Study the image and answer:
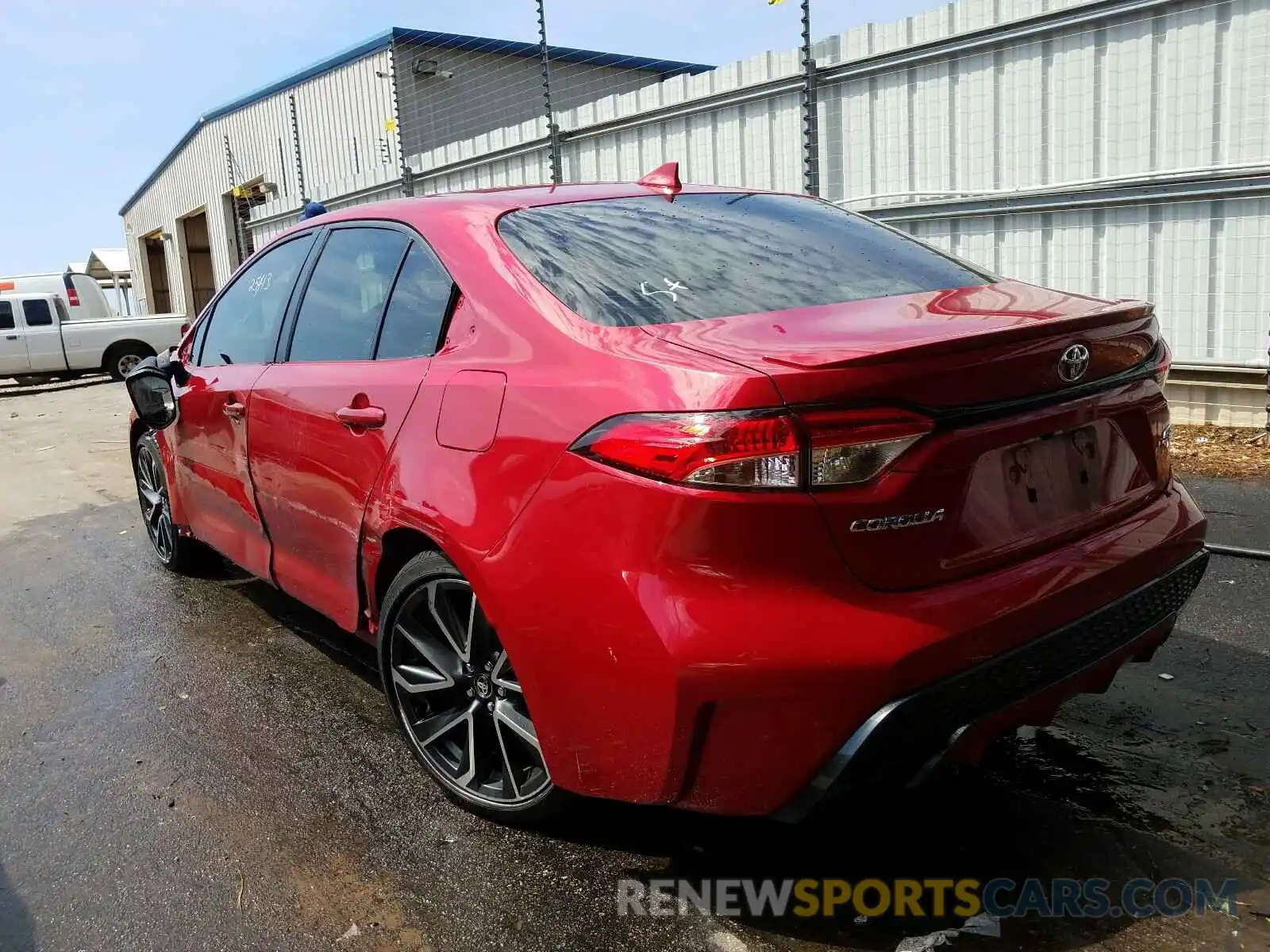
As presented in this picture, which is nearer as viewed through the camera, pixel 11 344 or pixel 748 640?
pixel 748 640

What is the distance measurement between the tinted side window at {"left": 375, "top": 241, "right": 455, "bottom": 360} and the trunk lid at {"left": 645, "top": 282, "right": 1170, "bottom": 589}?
0.81 meters

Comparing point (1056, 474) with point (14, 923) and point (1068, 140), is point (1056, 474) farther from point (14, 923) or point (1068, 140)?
point (1068, 140)

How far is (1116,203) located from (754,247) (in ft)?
16.3

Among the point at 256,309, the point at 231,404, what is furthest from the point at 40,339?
the point at 231,404

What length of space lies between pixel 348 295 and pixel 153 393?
1.91 meters

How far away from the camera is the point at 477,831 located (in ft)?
8.48

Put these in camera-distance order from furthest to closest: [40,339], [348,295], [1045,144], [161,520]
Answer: [40,339], [1045,144], [161,520], [348,295]

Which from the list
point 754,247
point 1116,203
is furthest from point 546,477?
point 1116,203

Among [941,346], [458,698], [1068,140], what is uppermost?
[1068,140]

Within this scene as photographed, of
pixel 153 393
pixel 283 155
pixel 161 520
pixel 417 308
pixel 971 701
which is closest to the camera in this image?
pixel 971 701

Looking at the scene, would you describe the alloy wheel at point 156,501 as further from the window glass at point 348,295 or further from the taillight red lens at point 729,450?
→ the taillight red lens at point 729,450

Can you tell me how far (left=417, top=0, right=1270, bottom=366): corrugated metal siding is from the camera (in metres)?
6.18

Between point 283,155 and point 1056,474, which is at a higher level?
point 283,155

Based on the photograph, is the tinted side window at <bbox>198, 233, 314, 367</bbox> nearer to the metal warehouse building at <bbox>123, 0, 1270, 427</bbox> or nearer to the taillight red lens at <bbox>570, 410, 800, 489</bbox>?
the taillight red lens at <bbox>570, 410, 800, 489</bbox>
